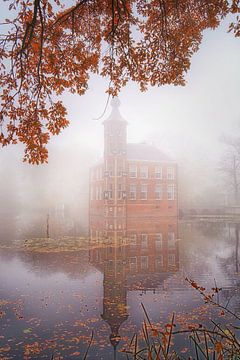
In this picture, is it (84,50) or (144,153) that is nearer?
(84,50)

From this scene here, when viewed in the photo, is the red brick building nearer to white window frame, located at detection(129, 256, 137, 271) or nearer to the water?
the water

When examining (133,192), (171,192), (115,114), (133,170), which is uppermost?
(115,114)

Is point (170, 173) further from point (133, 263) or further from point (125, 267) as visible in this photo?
point (125, 267)

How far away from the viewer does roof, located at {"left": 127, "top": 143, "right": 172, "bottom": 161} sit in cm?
5152

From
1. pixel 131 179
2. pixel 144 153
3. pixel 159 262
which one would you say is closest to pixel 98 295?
pixel 159 262

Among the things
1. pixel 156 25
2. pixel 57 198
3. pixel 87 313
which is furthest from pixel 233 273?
pixel 57 198

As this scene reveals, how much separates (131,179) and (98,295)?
40.7 m

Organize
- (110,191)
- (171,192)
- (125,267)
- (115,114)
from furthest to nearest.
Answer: (171,192)
(115,114)
(110,191)
(125,267)

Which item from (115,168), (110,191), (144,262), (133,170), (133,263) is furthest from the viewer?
(133,170)

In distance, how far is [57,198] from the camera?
86688 millimetres

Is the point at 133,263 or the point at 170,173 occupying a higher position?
the point at 170,173

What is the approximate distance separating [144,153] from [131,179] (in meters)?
5.81

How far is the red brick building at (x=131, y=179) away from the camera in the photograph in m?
48.2

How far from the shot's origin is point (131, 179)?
1980 inches
